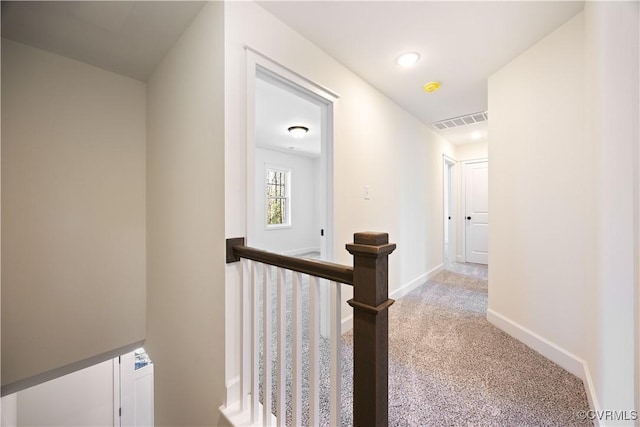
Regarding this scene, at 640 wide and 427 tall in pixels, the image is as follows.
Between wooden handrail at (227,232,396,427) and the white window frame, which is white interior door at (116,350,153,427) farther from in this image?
wooden handrail at (227,232,396,427)

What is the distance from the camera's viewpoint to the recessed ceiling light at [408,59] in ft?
6.53

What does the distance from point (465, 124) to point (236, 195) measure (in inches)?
145

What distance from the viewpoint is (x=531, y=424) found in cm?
123

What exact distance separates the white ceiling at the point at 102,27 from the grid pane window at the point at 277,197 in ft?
11.9

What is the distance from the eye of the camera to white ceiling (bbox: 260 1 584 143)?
151 cm

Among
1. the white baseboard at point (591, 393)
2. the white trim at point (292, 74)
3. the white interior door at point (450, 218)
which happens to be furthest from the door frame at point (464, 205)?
the white trim at point (292, 74)

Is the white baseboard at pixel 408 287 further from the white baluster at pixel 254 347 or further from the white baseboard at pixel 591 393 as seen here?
the white baseboard at pixel 591 393

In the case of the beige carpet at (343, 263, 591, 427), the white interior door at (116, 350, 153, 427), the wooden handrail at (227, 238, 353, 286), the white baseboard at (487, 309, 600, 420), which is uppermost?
the wooden handrail at (227, 238, 353, 286)

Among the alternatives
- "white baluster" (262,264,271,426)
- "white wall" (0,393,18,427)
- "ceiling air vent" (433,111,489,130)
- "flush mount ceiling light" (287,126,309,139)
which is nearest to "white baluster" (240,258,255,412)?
"white baluster" (262,264,271,426)

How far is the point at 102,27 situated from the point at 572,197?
3.30 m

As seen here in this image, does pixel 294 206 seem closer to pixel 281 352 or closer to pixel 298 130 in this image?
pixel 298 130

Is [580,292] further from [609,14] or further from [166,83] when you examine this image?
[166,83]

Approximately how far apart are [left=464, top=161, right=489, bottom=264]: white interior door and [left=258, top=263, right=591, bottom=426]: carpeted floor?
280 cm

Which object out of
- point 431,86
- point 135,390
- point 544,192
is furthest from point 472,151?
point 135,390
